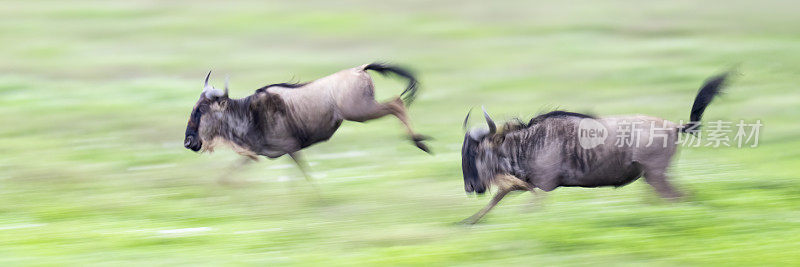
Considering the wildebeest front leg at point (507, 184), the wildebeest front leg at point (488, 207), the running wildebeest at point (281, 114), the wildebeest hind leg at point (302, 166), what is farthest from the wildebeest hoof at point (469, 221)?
the wildebeest hind leg at point (302, 166)

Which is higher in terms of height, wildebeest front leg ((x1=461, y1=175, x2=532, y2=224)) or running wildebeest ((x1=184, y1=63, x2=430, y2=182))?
running wildebeest ((x1=184, y1=63, x2=430, y2=182))

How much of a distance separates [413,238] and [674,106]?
9020 millimetres

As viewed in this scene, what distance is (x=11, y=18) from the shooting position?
28.2 metres

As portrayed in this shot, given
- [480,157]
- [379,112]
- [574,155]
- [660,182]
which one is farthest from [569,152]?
[379,112]

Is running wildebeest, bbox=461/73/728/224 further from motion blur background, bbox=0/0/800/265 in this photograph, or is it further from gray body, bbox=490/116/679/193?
motion blur background, bbox=0/0/800/265

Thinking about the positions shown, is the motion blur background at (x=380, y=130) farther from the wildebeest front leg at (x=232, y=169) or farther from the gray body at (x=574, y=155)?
the gray body at (x=574, y=155)

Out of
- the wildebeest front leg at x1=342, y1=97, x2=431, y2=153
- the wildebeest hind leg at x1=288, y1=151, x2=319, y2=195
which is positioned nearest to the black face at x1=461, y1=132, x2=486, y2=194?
the wildebeest front leg at x1=342, y1=97, x2=431, y2=153

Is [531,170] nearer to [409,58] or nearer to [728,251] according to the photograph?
[728,251]

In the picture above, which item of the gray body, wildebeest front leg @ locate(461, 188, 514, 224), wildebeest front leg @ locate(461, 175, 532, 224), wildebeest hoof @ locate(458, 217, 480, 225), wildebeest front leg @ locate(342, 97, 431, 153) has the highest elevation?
wildebeest front leg @ locate(342, 97, 431, 153)

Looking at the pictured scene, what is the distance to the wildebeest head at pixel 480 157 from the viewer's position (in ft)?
29.5

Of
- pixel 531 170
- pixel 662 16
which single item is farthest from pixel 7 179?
pixel 662 16

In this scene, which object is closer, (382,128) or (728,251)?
(728,251)

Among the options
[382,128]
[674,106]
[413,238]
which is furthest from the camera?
[674,106]

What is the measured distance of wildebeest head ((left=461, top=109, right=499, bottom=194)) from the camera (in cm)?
899
